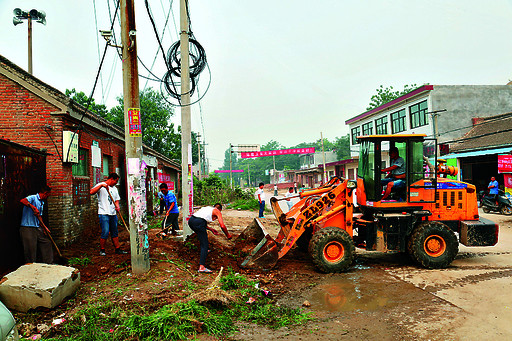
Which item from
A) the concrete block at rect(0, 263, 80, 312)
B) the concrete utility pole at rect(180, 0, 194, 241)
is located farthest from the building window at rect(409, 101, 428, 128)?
the concrete block at rect(0, 263, 80, 312)

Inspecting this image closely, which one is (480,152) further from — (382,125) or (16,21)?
(16,21)

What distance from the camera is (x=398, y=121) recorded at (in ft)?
102

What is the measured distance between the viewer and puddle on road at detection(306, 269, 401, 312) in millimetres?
5051

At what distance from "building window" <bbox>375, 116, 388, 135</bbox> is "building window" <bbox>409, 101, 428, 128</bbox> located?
4.45 m

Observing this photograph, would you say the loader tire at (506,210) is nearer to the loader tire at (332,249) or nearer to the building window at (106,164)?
the loader tire at (332,249)

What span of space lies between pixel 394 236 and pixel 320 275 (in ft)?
5.92

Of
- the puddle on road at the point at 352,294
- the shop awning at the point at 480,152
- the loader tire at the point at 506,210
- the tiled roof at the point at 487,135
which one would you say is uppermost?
the tiled roof at the point at 487,135

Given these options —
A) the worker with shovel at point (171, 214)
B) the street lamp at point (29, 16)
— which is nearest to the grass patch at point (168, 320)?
the worker with shovel at point (171, 214)

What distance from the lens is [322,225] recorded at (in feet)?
23.2

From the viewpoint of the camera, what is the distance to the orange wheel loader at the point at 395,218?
6699 mm

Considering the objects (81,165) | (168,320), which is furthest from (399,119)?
(168,320)

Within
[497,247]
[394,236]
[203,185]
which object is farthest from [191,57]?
[203,185]

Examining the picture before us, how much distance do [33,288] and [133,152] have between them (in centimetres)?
252

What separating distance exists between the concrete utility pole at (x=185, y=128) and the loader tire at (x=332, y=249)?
11.0ft
